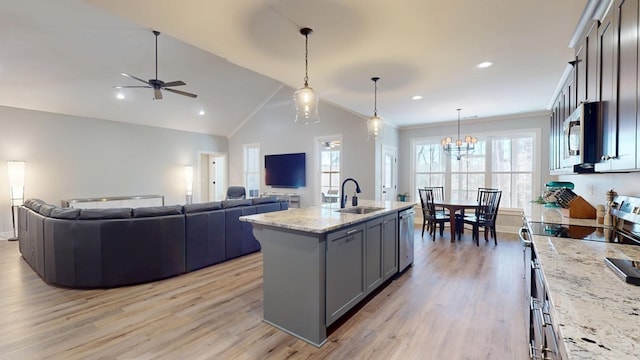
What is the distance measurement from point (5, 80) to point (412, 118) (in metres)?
7.79

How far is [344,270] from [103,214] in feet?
9.08

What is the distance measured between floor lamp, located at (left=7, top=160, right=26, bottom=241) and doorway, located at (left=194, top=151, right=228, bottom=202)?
12.4 ft

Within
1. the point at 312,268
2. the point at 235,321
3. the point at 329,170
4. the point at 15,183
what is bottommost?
the point at 235,321

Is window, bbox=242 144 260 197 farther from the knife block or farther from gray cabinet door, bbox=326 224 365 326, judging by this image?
the knife block

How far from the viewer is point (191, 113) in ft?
24.9

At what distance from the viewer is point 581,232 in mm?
1957

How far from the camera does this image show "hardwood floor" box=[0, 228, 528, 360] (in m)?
2.09

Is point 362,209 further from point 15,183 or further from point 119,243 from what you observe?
point 15,183

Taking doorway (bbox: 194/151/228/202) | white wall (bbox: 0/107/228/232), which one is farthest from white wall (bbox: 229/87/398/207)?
white wall (bbox: 0/107/228/232)

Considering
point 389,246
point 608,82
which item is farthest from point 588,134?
point 389,246

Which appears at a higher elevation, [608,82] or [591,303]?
[608,82]

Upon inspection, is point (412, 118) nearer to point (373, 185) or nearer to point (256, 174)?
point (373, 185)

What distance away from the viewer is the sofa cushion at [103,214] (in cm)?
314

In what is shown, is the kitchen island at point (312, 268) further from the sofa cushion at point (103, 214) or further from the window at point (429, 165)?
the window at point (429, 165)
